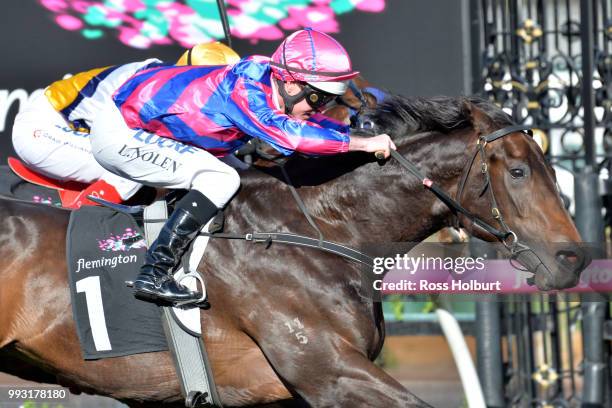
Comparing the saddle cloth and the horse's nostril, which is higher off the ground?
the horse's nostril

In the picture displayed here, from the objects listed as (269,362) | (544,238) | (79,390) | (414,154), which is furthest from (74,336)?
(544,238)

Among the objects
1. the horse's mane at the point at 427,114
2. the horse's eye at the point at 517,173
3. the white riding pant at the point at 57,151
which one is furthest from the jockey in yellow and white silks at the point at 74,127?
the horse's eye at the point at 517,173

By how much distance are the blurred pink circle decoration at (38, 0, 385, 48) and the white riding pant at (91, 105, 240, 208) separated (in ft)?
5.66

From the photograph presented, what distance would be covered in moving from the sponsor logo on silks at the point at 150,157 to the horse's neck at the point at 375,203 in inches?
14.0

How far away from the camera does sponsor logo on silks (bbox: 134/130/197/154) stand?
13.2 ft

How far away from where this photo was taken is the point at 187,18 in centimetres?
580

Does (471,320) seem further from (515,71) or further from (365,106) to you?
(365,106)

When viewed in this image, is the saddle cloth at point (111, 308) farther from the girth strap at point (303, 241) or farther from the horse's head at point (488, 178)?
the horse's head at point (488, 178)

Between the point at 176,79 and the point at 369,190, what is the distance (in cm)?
95

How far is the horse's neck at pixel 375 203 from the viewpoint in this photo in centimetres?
390

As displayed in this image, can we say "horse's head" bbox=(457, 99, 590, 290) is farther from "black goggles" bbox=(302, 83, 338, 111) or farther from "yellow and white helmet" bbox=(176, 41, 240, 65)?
"yellow and white helmet" bbox=(176, 41, 240, 65)

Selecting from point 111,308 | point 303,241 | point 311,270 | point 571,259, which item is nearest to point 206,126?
point 303,241

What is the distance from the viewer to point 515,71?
19.6 feet

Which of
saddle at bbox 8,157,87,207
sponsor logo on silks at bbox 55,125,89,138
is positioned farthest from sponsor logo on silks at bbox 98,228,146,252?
sponsor logo on silks at bbox 55,125,89,138
